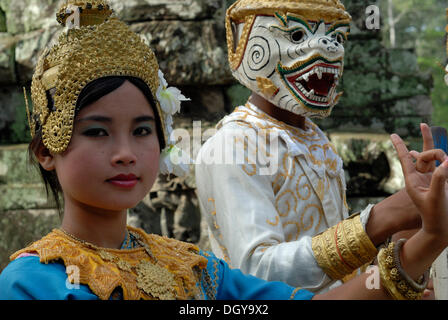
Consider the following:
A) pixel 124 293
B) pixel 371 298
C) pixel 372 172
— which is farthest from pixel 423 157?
pixel 372 172

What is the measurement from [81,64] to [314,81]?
1363mm

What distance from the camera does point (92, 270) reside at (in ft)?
6.49

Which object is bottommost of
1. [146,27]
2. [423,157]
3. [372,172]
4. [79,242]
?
[372,172]

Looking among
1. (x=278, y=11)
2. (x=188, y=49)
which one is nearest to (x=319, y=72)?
(x=278, y=11)

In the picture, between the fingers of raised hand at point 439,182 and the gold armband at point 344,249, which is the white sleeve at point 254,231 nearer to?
the gold armband at point 344,249

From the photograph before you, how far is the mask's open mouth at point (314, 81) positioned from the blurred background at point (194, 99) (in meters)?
1.93

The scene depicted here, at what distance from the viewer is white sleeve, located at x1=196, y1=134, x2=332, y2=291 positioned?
2.71 meters

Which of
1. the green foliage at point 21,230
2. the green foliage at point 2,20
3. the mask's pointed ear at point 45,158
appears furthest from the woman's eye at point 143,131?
the green foliage at point 2,20

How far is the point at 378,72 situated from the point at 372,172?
89 cm

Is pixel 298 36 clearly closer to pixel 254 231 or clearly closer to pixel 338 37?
pixel 338 37

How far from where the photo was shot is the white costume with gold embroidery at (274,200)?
8.98ft

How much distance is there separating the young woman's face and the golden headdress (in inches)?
49.8
